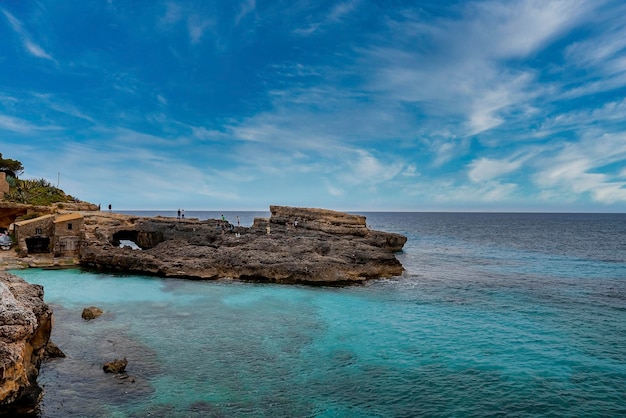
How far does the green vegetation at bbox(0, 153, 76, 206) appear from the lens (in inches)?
2421

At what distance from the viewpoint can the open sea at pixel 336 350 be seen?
49.6 feet

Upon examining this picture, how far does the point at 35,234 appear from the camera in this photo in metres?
47.2

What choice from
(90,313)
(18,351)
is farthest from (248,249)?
(18,351)

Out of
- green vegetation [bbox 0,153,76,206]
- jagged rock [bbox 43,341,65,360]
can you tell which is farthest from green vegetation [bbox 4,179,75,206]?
jagged rock [bbox 43,341,65,360]

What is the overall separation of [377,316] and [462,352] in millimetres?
7480

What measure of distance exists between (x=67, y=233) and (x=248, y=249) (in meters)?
22.3

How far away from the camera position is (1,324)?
39.0 feet

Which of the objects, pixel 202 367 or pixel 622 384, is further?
pixel 202 367

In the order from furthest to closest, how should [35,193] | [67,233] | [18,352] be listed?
[35,193] → [67,233] → [18,352]

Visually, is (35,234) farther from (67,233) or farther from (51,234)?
(67,233)

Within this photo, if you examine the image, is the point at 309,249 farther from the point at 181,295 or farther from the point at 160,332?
the point at 160,332

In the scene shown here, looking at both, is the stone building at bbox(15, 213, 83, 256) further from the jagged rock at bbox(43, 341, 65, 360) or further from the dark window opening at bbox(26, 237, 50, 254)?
the jagged rock at bbox(43, 341, 65, 360)

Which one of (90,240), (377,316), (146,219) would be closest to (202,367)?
(377,316)

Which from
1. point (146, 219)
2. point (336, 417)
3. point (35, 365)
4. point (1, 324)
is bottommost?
point (336, 417)
